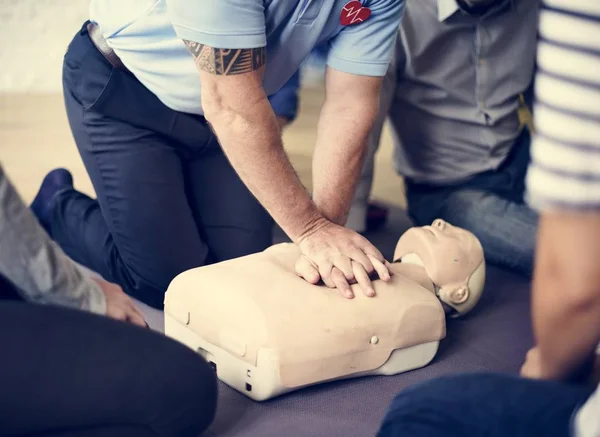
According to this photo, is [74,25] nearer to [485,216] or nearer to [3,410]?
[485,216]

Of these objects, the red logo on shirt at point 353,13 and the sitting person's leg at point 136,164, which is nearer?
the red logo on shirt at point 353,13

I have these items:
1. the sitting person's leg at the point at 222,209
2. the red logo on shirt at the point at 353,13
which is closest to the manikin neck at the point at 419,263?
the sitting person's leg at the point at 222,209

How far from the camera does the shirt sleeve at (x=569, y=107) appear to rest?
0.67 metres

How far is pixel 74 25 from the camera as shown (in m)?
3.53

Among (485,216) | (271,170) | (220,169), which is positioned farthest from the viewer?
(485,216)

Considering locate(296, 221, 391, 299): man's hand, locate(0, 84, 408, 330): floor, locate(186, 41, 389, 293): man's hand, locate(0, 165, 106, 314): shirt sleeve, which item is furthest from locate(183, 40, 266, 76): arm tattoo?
locate(0, 84, 408, 330): floor

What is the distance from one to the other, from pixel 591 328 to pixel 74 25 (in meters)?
3.24

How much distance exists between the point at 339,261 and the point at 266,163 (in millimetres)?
233

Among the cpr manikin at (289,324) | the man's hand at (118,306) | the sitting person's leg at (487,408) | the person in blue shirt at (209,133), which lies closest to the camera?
the sitting person's leg at (487,408)

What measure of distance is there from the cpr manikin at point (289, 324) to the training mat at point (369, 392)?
1.1 inches

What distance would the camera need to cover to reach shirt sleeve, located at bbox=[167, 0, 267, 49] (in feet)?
4.13

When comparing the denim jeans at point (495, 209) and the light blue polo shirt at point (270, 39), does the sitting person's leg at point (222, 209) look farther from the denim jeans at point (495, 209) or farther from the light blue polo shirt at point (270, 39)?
the denim jeans at point (495, 209)

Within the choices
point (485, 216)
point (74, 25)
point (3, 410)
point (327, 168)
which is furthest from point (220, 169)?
point (74, 25)

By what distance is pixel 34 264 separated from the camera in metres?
0.99
